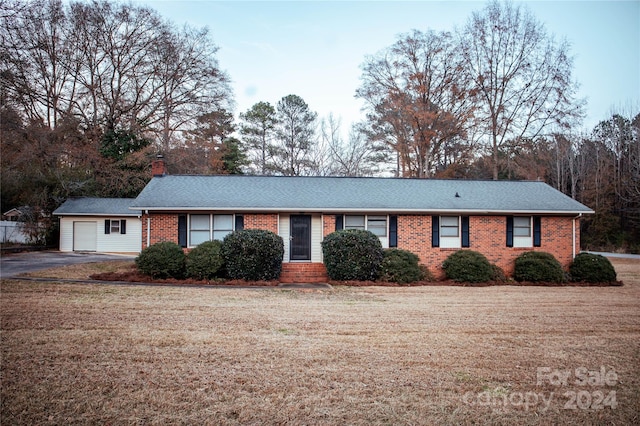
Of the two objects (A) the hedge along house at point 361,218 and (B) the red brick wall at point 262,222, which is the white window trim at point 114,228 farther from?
(B) the red brick wall at point 262,222

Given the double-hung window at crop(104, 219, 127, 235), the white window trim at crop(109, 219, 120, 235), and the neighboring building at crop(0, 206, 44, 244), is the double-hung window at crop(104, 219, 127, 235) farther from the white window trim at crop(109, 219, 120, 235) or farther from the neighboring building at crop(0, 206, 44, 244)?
the neighboring building at crop(0, 206, 44, 244)

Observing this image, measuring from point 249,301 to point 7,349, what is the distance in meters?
5.30

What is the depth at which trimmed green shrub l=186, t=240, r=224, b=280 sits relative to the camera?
14219mm

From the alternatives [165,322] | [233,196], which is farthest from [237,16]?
[165,322]

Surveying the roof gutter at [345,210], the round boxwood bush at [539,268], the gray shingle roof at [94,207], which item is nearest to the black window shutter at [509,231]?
the roof gutter at [345,210]

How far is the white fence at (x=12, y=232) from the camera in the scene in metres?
25.0

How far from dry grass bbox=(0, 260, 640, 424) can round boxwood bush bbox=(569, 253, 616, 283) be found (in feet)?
21.0

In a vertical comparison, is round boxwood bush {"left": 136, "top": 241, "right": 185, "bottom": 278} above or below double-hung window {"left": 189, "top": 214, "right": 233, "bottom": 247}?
below

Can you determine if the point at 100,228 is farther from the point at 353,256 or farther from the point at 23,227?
the point at 353,256

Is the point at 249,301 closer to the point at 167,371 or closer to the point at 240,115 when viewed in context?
the point at 167,371

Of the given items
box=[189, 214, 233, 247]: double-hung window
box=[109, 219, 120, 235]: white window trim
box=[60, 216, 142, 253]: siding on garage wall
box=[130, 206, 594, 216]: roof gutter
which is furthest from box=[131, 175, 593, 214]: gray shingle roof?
box=[109, 219, 120, 235]: white window trim

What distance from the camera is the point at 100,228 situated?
26.1 metres

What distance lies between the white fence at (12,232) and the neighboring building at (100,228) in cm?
205

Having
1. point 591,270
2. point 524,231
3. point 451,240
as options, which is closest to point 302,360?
point 451,240
